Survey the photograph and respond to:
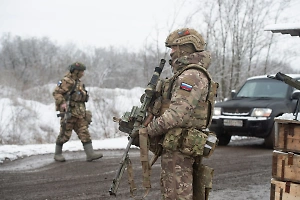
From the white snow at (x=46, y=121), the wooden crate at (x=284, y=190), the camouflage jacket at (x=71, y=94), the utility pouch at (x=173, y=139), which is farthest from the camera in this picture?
the white snow at (x=46, y=121)

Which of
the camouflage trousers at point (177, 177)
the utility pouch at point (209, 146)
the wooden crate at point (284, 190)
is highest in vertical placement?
the utility pouch at point (209, 146)

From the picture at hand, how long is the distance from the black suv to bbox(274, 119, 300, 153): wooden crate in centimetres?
511

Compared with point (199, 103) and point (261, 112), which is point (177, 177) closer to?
point (199, 103)

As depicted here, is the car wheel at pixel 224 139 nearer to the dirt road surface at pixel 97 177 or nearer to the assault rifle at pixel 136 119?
the dirt road surface at pixel 97 177

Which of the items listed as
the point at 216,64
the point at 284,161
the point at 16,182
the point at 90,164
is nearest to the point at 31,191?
the point at 16,182

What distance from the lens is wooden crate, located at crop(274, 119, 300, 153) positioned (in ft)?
14.0

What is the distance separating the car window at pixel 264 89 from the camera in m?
10.3

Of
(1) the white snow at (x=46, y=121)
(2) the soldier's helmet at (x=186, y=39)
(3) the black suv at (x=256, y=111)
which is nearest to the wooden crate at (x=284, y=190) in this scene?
(2) the soldier's helmet at (x=186, y=39)

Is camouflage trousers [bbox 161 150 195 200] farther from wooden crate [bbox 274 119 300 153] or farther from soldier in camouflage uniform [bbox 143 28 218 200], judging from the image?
wooden crate [bbox 274 119 300 153]

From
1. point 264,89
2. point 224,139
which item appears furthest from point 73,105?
point 264,89

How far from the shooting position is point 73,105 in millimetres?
7836

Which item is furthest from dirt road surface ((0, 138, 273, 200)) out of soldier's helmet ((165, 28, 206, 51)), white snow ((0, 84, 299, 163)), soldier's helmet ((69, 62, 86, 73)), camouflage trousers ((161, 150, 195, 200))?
soldier's helmet ((165, 28, 206, 51))

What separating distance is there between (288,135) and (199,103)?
4.28 feet

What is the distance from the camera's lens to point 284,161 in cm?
432
